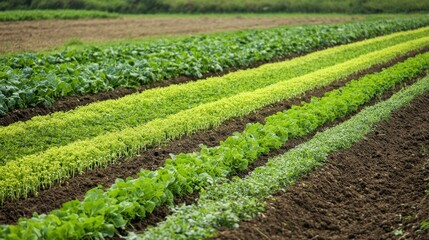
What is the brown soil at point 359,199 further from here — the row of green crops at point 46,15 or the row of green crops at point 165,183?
the row of green crops at point 46,15

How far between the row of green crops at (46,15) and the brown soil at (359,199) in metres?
27.7

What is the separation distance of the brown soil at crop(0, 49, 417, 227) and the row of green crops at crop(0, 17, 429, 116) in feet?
13.6

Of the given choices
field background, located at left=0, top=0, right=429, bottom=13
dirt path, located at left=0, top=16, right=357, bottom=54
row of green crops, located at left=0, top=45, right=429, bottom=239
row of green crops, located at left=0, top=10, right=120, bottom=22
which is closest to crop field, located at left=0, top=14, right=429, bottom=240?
row of green crops, located at left=0, top=45, right=429, bottom=239

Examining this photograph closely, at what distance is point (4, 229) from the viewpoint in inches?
264

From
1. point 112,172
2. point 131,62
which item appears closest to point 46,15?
point 131,62

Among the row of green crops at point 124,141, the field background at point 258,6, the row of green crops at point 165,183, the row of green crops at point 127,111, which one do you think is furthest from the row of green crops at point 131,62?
the field background at point 258,6

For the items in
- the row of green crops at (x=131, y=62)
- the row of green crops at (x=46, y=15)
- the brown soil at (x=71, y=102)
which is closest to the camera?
the brown soil at (x=71, y=102)

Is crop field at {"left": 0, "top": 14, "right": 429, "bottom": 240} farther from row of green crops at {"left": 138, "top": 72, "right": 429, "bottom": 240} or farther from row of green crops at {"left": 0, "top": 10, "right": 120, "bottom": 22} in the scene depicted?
row of green crops at {"left": 0, "top": 10, "right": 120, "bottom": 22}

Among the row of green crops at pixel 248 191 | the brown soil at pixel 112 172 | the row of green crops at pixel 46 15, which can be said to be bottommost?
the brown soil at pixel 112 172

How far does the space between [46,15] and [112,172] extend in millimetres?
29331

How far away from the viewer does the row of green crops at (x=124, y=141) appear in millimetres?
9672

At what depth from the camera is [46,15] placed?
3728 centimetres

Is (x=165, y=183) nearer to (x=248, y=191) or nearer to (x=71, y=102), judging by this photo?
(x=248, y=191)

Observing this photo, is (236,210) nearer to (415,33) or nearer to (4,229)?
(4,229)
